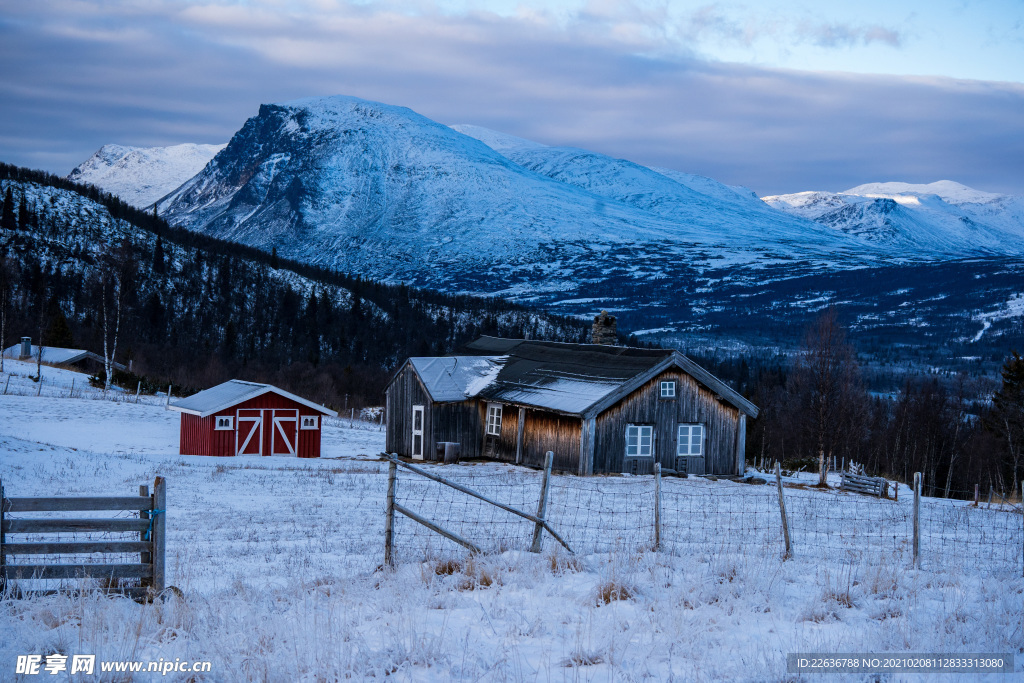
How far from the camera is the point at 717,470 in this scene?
104 ft

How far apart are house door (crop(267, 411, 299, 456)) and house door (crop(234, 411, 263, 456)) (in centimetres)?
54

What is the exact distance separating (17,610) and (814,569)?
9349 millimetres

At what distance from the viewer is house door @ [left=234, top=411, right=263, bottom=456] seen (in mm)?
34938

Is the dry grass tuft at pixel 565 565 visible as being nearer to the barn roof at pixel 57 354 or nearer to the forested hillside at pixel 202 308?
the barn roof at pixel 57 354

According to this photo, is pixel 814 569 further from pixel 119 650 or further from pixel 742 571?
pixel 119 650

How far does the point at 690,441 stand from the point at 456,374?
420 inches

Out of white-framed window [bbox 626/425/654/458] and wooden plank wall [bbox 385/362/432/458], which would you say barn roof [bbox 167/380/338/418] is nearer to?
wooden plank wall [bbox 385/362/432/458]

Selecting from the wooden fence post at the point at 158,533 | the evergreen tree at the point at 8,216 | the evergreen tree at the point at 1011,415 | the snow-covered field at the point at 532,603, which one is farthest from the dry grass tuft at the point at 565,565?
the evergreen tree at the point at 8,216

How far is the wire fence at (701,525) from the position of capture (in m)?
12.2

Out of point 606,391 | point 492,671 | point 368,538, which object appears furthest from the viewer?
point 606,391

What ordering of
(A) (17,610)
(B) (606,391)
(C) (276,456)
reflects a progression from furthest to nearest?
(C) (276,456), (B) (606,391), (A) (17,610)

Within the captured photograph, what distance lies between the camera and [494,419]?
3425cm

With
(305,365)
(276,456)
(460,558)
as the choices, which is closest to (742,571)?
(460,558)

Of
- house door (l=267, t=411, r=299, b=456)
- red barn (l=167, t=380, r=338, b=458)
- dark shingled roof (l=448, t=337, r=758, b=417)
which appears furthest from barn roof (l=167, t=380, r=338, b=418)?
dark shingled roof (l=448, t=337, r=758, b=417)
